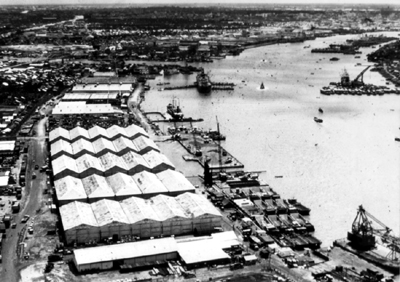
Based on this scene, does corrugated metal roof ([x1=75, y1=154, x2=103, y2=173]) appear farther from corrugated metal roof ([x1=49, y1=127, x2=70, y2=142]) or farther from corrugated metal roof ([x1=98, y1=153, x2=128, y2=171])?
corrugated metal roof ([x1=49, y1=127, x2=70, y2=142])

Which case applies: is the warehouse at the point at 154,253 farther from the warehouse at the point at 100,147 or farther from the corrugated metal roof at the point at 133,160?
the warehouse at the point at 100,147

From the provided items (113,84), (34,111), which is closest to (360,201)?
(34,111)

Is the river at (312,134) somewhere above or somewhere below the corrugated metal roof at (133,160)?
below

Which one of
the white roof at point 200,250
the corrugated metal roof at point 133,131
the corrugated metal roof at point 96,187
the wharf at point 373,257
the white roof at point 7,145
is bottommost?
the wharf at point 373,257

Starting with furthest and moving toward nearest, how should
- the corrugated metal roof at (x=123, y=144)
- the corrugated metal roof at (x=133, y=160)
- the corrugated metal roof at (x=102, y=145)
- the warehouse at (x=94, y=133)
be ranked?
1. the warehouse at (x=94, y=133)
2. the corrugated metal roof at (x=123, y=144)
3. the corrugated metal roof at (x=102, y=145)
4. the corrugated metal roof at (x=133, y=160)

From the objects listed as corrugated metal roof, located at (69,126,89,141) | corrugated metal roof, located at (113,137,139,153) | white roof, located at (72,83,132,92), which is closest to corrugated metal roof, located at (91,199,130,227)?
corrugated metal roof, located at (113,137,139,153)

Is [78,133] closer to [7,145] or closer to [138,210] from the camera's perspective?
[7,145]

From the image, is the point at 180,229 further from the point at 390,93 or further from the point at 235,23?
the point at 235,23

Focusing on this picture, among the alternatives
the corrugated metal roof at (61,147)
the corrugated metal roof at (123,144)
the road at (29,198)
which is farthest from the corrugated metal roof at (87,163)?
the corrugated metal roof at (123,144)
